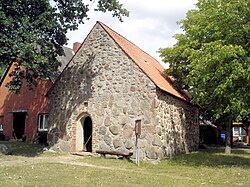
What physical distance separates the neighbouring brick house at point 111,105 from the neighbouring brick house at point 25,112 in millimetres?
8134

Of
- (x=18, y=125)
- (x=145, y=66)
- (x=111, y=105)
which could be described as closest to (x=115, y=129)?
(x=111, y=105)

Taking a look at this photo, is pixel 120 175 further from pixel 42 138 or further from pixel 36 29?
pixel 42 138

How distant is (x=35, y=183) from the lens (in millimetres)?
9883

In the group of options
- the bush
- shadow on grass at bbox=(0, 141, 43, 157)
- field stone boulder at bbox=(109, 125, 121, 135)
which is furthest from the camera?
the bush

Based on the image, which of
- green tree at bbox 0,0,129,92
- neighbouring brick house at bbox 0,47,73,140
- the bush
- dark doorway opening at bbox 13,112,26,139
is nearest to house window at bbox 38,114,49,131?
neighbouring brick house at bbox 0,47,73,140

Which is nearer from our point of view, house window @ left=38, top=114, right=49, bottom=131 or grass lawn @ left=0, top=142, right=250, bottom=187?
grass lawn @ left=0, top=142, right=250, bottom=187

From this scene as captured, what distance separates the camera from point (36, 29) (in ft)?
53.0

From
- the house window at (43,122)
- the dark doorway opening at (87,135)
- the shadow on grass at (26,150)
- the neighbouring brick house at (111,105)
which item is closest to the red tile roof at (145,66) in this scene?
the neighbouring brick house at (111,105)

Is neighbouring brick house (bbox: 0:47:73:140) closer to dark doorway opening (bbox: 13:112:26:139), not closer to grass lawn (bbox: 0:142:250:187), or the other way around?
dark doorway opening (bbox: 13:112:26:139)

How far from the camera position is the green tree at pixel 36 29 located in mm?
15430

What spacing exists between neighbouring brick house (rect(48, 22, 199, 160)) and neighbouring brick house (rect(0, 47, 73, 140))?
8.13 m

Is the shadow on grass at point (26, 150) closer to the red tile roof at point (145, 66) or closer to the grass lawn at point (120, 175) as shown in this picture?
the grass lawn at point (120, 175)

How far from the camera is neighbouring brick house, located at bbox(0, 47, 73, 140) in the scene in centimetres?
2834

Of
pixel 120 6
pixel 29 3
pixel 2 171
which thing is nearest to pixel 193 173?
pixel 2 171
